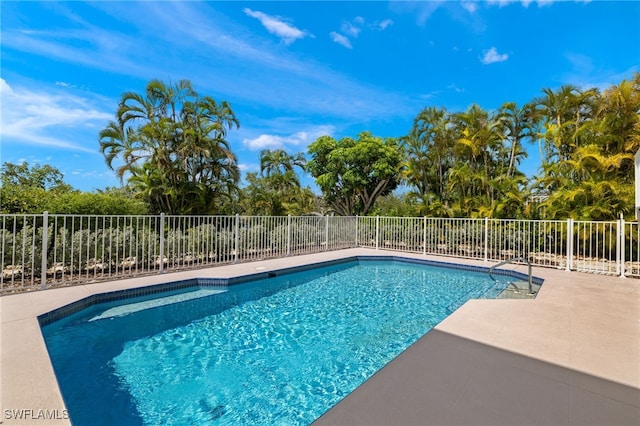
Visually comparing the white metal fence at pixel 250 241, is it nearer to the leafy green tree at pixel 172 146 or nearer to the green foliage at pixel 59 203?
the green foliage at pixel 59 203

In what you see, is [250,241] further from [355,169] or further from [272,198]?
[355,169]

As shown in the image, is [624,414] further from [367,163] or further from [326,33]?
[367,163]

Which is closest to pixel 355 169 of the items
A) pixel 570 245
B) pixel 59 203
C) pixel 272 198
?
pixel 272 198

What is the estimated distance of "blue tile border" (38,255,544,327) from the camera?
181 inches

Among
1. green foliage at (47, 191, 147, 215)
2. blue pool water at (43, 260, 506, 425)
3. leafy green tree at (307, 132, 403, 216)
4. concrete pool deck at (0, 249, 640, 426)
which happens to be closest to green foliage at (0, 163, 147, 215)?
green foliage at (47, 191, 147, 215)

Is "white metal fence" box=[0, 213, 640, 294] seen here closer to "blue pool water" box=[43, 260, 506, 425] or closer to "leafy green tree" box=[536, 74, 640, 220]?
"leafy green tree" box=[536, 74, 640, 220]

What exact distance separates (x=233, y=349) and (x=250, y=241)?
5470 millimetres

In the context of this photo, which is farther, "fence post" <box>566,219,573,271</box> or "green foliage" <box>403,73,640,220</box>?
"green foliage" <box>403,73,640,220</box>

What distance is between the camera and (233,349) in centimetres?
378

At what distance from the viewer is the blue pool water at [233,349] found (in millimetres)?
2652

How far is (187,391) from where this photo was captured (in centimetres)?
287

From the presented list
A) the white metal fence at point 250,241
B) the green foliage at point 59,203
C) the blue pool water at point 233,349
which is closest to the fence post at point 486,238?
the white metal fence at point 250,241

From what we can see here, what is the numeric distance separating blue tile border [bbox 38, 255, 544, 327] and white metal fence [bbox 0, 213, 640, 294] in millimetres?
1060

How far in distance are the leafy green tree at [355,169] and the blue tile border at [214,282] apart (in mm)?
6528
